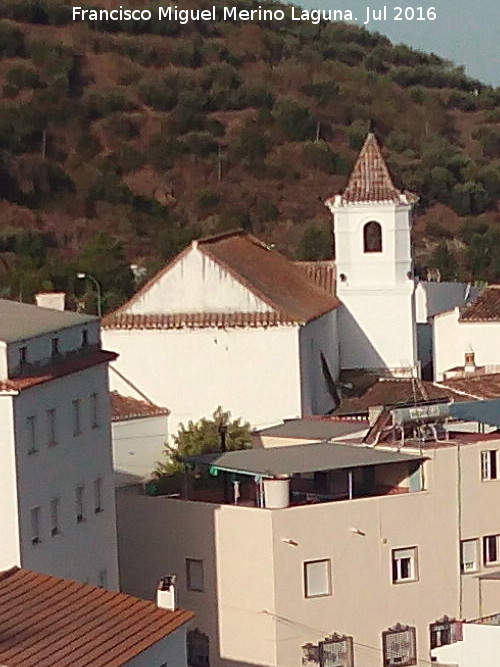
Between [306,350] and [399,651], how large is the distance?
12.2 m

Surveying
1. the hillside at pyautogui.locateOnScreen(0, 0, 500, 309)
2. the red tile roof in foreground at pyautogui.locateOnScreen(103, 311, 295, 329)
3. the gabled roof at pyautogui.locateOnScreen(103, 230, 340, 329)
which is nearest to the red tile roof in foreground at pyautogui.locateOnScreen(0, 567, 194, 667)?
the red tile roof in foreground at pyautogui.locateOnScreen(103, 311, 295, 329)

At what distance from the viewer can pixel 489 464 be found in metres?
33.7

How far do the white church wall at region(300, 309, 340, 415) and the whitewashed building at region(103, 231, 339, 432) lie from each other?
0.06 metres

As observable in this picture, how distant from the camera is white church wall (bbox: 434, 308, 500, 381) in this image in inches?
1937

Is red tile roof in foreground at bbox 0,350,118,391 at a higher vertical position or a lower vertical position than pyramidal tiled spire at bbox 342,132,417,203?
lower

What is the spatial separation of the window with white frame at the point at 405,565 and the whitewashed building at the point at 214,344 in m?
10.3

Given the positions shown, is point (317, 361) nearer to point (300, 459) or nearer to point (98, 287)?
point (300, 459)

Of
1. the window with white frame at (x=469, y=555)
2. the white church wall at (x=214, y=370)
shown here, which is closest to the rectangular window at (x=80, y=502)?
the window with white frame at (x=469, y=555)

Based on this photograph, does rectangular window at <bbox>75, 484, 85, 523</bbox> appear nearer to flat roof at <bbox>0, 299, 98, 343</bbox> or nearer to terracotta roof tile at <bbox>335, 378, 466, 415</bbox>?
flat roof at <bbox>0, 299, 98, 343</bbox>

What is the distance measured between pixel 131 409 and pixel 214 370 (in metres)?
2.47

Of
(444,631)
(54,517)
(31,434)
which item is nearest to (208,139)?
(444,631)

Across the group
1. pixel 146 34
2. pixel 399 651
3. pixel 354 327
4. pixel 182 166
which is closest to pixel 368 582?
pixel 399 651

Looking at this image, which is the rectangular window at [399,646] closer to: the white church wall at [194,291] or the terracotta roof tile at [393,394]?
the terracotta roof tile at [393,394]

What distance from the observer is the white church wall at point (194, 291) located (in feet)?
141
